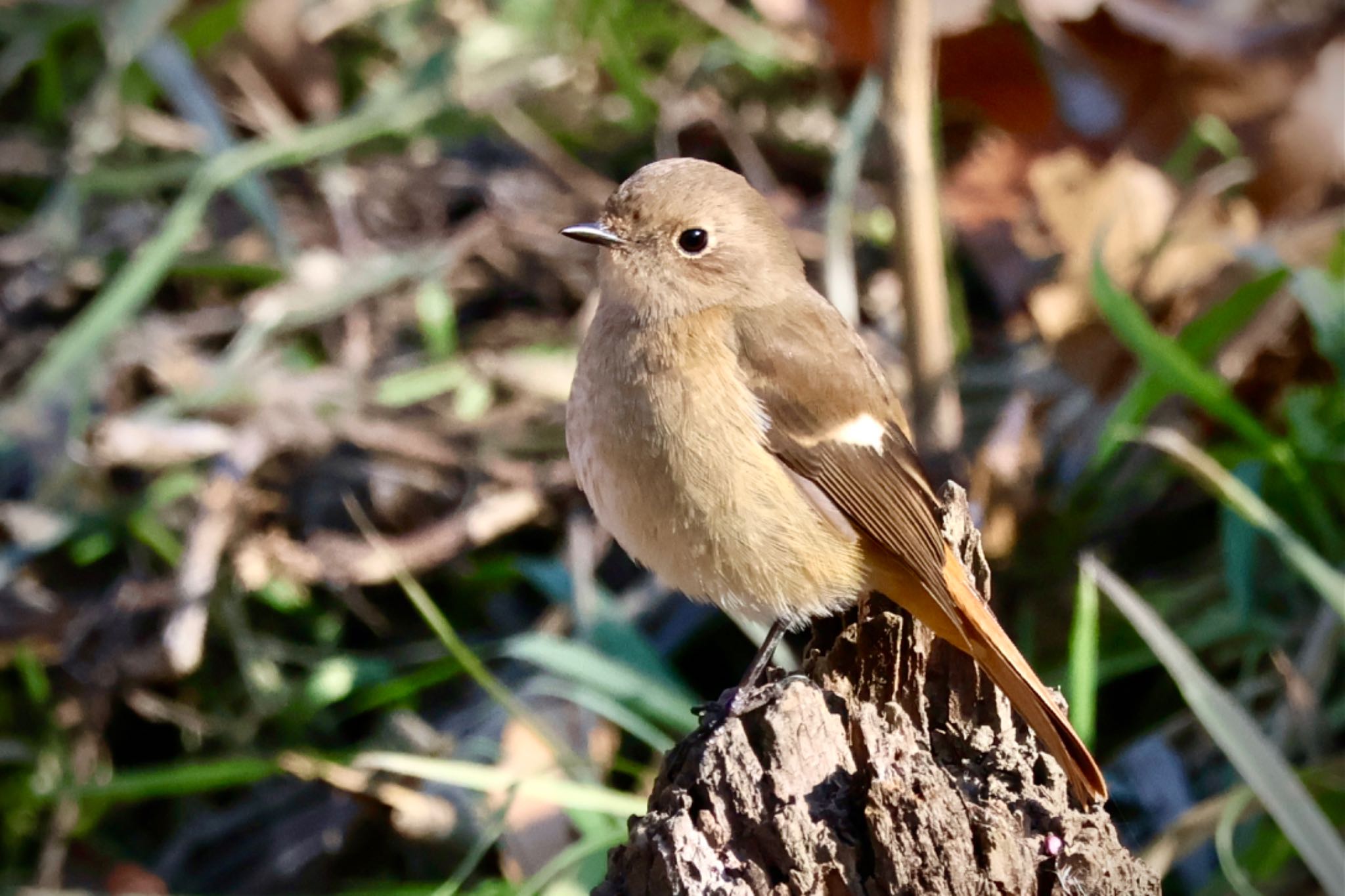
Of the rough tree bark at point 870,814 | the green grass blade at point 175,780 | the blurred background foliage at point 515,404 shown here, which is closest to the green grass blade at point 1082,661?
the blurred background foliage at point 515,404

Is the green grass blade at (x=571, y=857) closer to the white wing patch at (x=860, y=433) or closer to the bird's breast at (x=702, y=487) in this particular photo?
the bird's breast at (x=702, y=487)

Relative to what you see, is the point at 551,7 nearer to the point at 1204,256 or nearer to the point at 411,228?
the point at 411,228

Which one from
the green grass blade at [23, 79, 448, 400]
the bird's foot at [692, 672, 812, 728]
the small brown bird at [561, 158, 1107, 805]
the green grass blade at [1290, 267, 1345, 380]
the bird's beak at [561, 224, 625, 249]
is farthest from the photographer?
the green grass blade at [23, 79, 448, 400]

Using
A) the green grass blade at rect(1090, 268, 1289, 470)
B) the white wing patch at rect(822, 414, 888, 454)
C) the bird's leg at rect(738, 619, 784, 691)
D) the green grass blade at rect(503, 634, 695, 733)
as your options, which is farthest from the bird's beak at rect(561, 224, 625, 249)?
the green grass blade at rect(1090, 268, 1289, 470)

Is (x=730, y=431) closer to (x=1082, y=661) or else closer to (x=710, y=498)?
(x=710, y=498)

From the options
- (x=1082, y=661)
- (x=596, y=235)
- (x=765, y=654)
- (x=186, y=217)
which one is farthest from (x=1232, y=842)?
(x=186, y=217)

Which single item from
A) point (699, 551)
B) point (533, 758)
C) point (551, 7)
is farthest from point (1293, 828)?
point (551, 7)

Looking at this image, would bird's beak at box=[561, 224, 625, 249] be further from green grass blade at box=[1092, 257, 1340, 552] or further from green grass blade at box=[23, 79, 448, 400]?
green grass blade at box=[23, 79, 448, 400]
